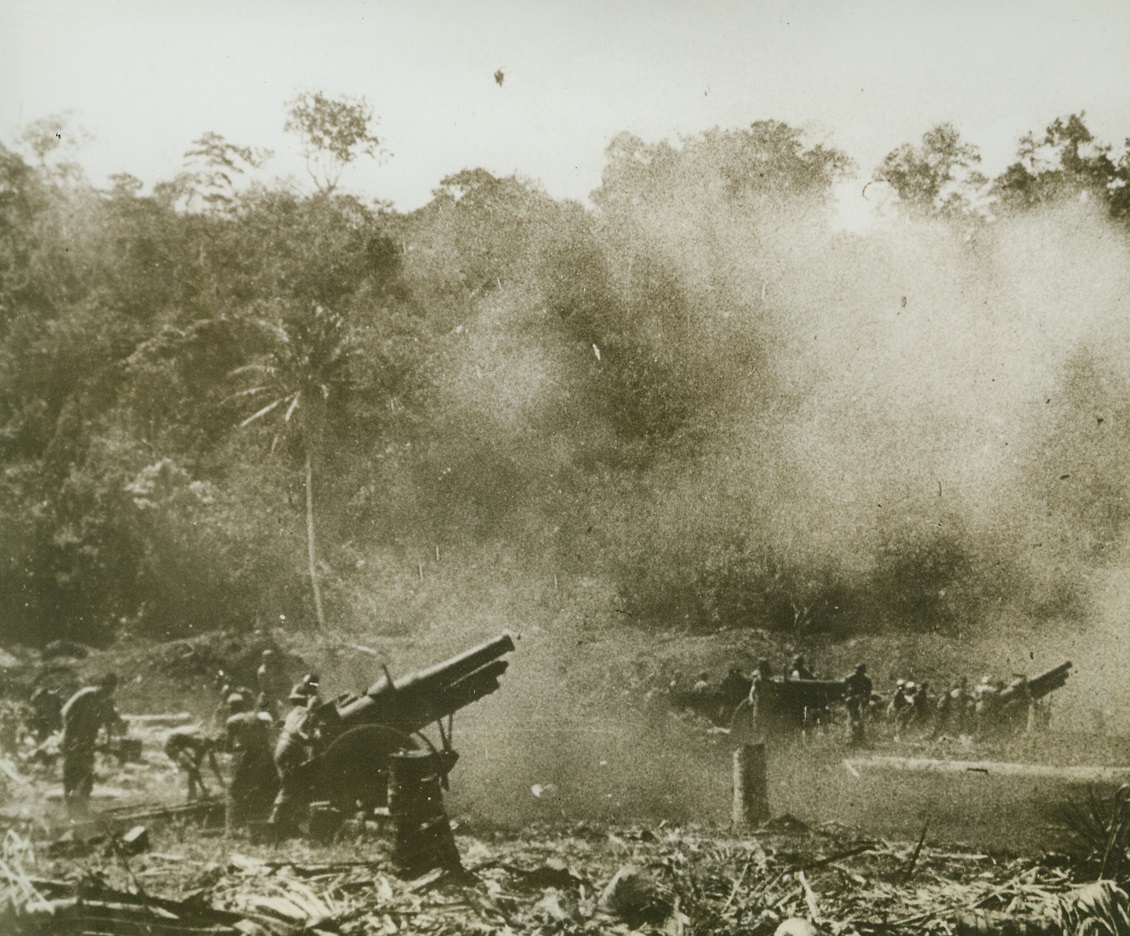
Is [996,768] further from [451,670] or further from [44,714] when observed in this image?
[44,714]

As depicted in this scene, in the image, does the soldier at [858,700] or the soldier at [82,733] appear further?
the soldier at [858,700]

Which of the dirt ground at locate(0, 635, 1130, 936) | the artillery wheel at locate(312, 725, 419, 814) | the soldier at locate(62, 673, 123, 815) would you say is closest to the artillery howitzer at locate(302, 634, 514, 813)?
the artillery wheel at locate(312, 725, 419, 814)

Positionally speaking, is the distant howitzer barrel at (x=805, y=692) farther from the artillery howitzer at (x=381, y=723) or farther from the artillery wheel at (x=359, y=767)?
the artillery wheel at (x=359, y=767)

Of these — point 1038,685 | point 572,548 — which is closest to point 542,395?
point 572,548

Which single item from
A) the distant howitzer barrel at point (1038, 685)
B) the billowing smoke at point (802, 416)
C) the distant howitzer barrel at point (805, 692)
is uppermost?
the billowing smoke at point (802, 416)

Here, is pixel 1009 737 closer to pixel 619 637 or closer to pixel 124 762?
pixel 619 637

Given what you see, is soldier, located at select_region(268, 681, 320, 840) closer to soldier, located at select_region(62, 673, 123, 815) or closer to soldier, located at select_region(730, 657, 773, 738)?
soldier, located at select_region(62, 673, 123, 815)

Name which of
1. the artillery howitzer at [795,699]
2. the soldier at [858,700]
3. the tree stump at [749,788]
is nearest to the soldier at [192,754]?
the tree stump at [749,788]

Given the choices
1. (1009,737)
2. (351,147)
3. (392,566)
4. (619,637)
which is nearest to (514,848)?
(619,637)
